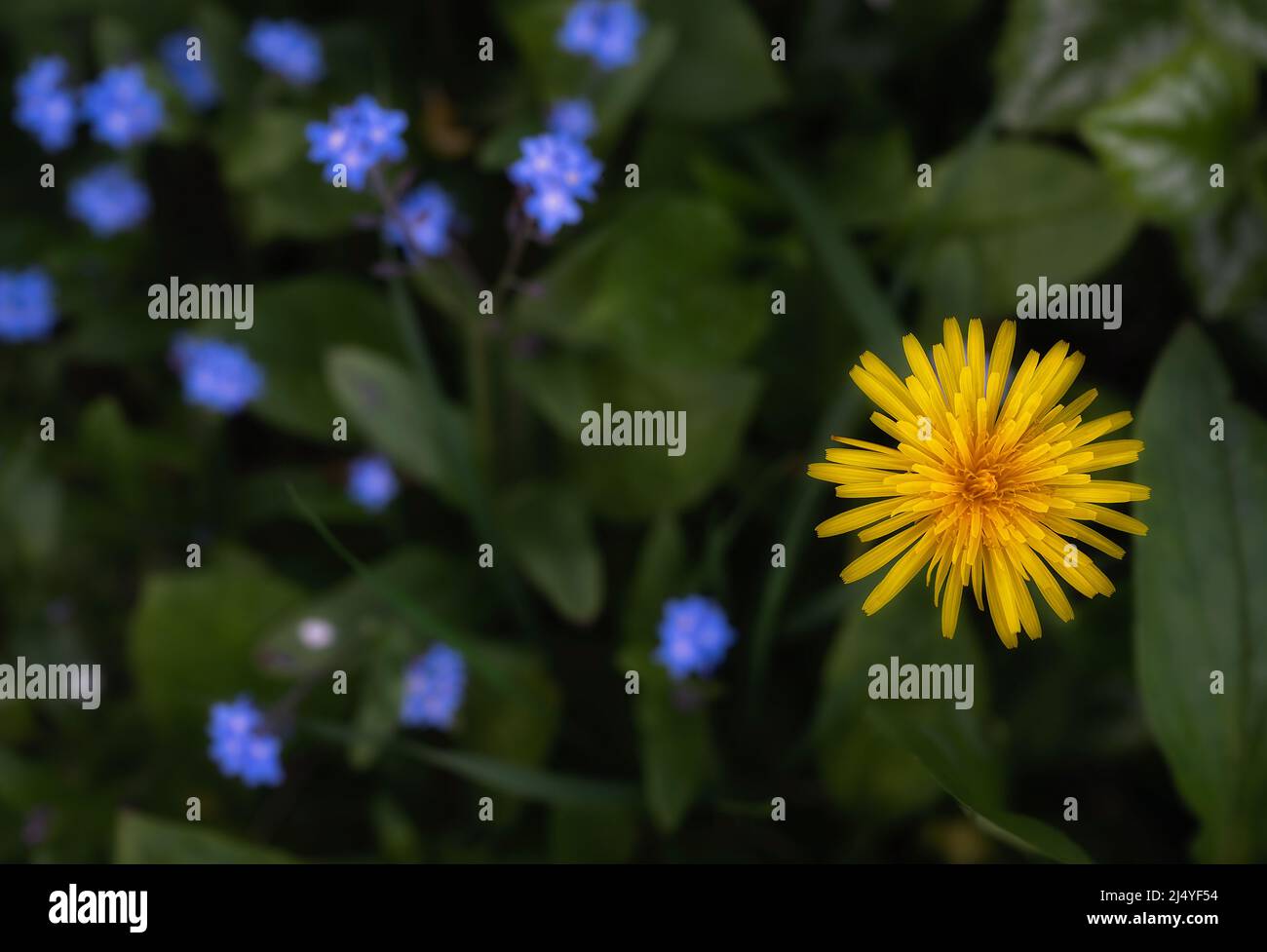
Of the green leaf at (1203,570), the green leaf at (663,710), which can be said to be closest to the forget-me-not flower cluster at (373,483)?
the green leaf at (663,710)

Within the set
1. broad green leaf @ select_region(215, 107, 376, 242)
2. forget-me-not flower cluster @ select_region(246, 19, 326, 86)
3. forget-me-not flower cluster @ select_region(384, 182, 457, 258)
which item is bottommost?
forget-me-not flower cluster @ select_region(384, 182, 457, 258)

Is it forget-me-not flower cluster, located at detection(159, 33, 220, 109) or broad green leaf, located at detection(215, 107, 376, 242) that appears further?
forget-me-not flower cluster, located at detection(159, 33, 220, 109)

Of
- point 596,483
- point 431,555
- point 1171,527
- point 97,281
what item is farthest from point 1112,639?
point 97,281

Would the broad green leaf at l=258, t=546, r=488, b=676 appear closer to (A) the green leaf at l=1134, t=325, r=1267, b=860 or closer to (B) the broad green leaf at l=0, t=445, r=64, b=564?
(B) the broad green leaf at l=0, t=445, r=64, b=564

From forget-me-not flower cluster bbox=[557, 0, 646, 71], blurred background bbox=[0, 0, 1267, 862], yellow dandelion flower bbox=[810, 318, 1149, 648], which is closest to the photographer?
yellow dandelion flower bbox=[810, 318, 1149, 648]

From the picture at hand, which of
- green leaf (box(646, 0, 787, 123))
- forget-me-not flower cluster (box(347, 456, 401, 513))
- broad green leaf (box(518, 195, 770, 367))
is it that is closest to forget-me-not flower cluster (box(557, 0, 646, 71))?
green leaf (box(646, 0, 787, 123))

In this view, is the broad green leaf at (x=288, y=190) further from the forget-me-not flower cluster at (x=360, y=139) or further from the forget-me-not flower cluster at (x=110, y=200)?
the forget-me-not flower cluster at (x=360, y=139)
